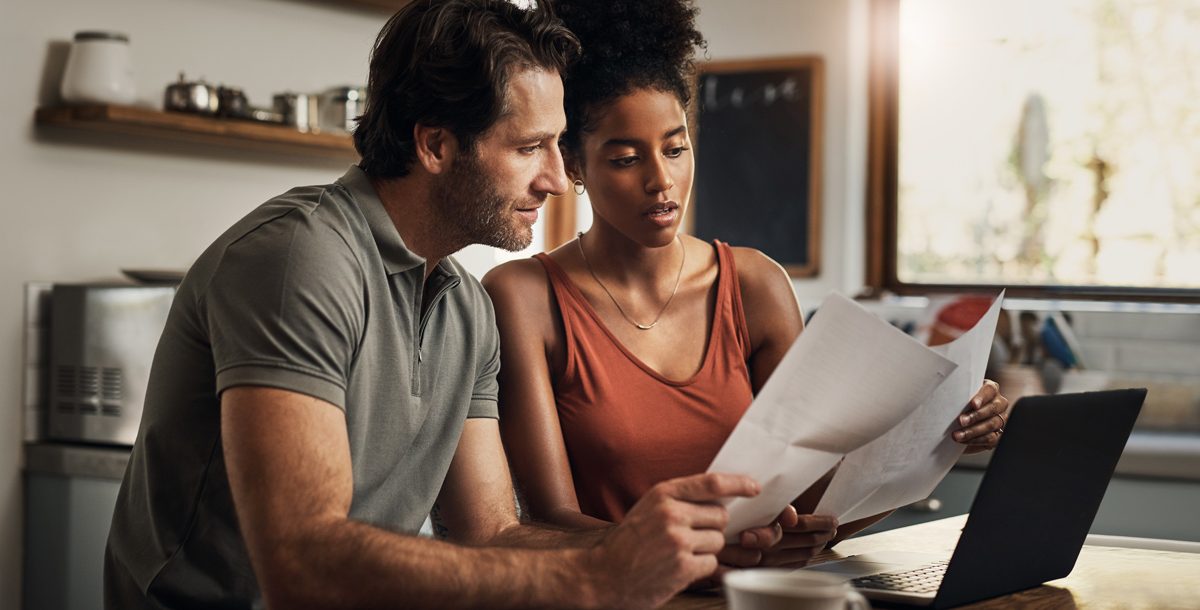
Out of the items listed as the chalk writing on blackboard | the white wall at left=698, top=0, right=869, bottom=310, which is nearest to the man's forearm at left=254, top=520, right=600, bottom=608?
the white wall at left=698, top=0, right=869, bottom=310

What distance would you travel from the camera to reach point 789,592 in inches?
32.3

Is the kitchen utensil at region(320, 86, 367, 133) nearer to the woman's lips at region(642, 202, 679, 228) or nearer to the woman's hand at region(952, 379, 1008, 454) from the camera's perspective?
the woman's lips at region(642, 202, 679, 228)

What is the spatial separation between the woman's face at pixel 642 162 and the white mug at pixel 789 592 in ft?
2.57

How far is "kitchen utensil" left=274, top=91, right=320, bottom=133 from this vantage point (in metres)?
3.17

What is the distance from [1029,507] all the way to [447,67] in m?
0.74

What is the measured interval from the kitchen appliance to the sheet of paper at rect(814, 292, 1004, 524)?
1780 mm

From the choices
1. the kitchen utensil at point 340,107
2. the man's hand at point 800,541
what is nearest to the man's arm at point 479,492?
the man's hand at point 800,541

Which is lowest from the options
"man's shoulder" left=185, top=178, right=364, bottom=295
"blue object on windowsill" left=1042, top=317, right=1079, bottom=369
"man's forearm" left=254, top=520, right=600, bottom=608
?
"blue object on windowsill" left=1042, top=317, right=1079, bottom=369

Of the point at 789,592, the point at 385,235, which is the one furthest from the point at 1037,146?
the point at 789,592

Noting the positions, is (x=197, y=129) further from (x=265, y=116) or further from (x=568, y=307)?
(x=568, y=307)

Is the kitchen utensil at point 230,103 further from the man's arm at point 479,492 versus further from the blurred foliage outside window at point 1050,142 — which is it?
the blurred foliage outside window at point 1050,142

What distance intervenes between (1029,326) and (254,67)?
216 centimetres

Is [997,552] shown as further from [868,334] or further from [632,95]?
[632,95]

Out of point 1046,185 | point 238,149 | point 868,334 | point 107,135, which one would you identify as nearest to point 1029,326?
point 1046,185
